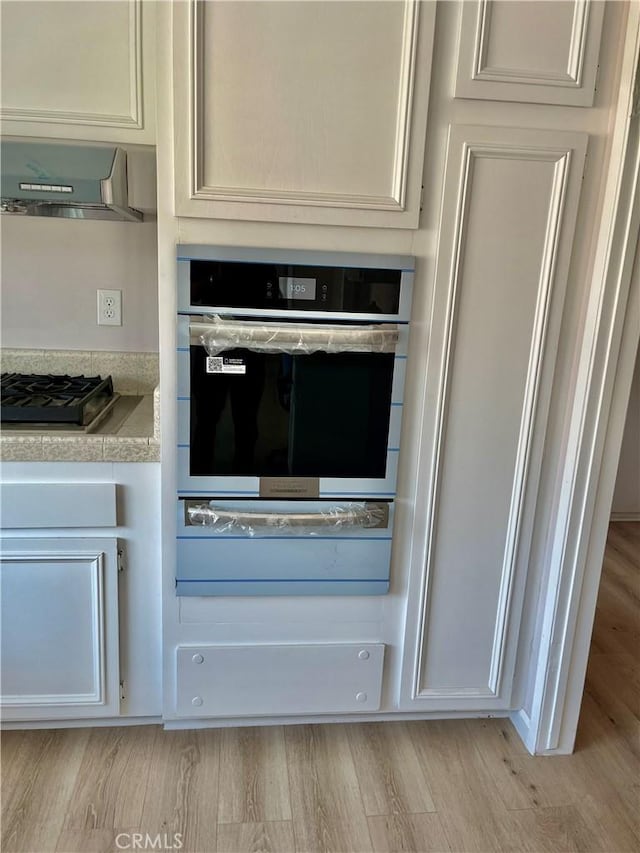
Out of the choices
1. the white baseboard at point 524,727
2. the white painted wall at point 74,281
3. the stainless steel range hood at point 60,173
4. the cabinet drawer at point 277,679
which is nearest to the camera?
the stainless steel range hood at point 60,173

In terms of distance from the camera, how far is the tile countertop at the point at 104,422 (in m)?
1.56

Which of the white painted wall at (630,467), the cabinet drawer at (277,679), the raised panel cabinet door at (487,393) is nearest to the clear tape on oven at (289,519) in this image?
the raised panel cabinet door at (487,393)

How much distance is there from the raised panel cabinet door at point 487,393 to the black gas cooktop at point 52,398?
→ 36.3 inches

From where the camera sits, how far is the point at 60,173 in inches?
59.4

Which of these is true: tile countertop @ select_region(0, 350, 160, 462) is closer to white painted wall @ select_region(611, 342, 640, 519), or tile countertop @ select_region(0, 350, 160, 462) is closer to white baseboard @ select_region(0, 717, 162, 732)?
white baseboard @ select_region(0, 717, 162, 732)

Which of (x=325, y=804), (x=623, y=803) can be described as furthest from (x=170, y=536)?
(x=623, y=803)

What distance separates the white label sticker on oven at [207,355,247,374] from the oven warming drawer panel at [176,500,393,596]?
346 millimetres

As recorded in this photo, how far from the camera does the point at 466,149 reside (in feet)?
4.88

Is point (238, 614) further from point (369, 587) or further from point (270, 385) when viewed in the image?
A: point (270, 385)

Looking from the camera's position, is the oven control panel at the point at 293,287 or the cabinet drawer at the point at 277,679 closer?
the oven control panel at the point at 293,287

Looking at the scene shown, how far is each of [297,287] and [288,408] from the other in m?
0.30

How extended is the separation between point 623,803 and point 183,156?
1.98 m

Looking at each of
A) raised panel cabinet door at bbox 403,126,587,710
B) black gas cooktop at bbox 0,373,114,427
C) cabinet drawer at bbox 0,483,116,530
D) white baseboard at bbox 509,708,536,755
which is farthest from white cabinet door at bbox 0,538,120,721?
white baseboard at bbox 509,708,536,755

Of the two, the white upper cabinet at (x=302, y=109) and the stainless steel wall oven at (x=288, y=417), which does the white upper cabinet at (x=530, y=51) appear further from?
the stainless steel wall oven at (x=288, y=417)
